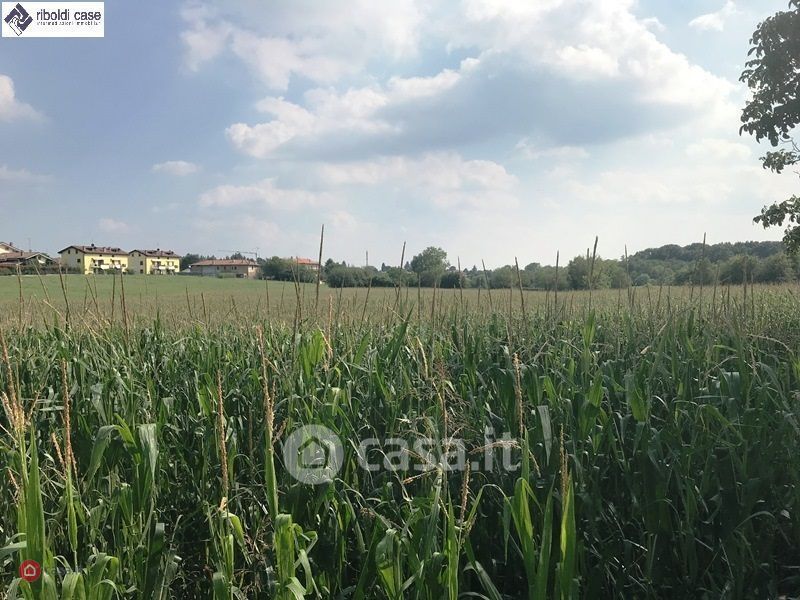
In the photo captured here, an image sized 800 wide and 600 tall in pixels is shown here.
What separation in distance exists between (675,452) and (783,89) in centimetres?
1177

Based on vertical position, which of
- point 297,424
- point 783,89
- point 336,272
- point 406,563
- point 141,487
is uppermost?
point 783,89

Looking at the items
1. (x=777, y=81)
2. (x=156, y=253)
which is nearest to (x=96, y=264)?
(x=777, y=81)

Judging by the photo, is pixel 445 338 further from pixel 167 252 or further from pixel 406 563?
pixel 167 252

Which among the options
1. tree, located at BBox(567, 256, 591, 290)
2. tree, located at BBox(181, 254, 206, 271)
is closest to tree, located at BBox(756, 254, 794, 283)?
tree, located at BBox(567, 256, 591, 290)

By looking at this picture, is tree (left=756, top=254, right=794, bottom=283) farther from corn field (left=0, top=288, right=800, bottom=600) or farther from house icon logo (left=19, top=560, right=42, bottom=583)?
house icon logo (left=19, top=560, right=42, bottom=583)

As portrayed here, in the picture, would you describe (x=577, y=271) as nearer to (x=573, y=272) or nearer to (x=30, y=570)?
(x=573, y=272)

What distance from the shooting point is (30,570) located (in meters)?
1.45

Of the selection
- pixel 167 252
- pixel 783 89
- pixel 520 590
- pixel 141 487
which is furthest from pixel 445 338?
pixel 167 252

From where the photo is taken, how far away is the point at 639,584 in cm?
191

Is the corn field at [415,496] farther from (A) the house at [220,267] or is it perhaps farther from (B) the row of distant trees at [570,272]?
(A) the house at [220,267]

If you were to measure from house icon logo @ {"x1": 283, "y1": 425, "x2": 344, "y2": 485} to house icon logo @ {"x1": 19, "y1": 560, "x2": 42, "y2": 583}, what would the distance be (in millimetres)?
806

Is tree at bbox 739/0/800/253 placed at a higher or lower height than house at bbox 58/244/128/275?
higher

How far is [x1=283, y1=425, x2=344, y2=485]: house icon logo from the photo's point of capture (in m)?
2.00

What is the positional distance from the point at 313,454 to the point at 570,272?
16.1 feet
